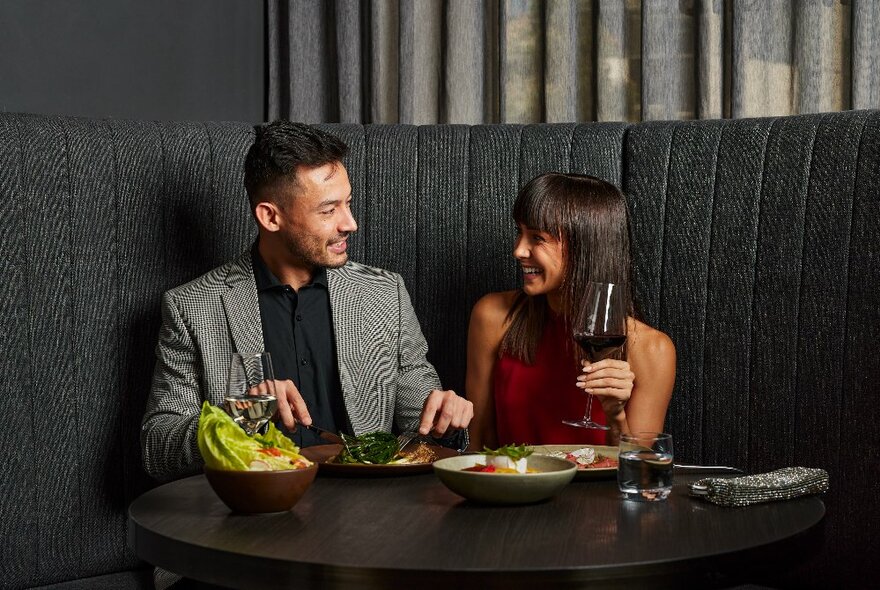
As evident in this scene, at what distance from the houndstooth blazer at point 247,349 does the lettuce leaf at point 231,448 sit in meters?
0.60

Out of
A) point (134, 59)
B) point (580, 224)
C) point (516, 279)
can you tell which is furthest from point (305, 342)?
point (134, 59)

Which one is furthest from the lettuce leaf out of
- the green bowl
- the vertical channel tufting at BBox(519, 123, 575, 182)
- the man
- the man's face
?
the vertical channel tufting at BBox(519, 123, 575, 182)

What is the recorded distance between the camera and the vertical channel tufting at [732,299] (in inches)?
86.7

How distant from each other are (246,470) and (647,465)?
52cm

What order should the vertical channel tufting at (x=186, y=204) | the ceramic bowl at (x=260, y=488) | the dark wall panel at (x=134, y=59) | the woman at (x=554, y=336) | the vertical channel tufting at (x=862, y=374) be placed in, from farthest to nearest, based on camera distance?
the dark wall panel at (x=134, y=59) < the vertical channel tufting at (x=186, y=204) < the woman at (x=554, y=336) < the vertical channel tufting at (x=862, y=374) < the ceramic bowl at (x=260, y=488)

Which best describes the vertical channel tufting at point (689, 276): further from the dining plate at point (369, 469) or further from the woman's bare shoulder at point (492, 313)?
the dining plate at point (369, 469)

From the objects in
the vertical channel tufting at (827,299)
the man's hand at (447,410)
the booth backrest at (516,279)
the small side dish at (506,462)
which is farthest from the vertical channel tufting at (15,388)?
the vertical channel tufting at (827,299)

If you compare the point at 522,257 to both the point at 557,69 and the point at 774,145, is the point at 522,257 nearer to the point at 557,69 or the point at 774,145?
the point at 774,145

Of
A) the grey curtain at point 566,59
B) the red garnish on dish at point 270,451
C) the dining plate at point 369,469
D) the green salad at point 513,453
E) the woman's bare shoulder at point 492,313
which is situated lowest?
the dining plate at point 369,469

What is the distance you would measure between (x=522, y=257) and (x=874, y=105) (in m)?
0.95

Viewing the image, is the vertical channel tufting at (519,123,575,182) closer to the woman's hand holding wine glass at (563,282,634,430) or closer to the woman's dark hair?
the woman's dark hair

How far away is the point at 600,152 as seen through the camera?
7.91 feet

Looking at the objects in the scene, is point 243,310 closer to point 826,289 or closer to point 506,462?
point 506,462

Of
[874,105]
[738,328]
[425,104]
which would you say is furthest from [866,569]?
[425,104]
